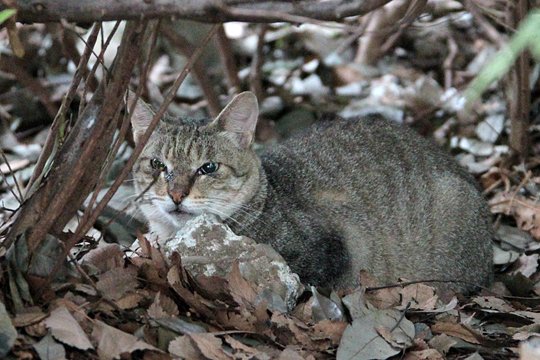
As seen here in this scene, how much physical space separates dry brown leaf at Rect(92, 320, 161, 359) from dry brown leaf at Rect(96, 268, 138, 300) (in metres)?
0.25

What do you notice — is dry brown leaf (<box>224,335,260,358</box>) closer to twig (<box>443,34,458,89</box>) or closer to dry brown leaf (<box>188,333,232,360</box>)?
dry brown leaf (<box>188,333,232,360</box>)

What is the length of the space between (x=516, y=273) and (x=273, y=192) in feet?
5.90

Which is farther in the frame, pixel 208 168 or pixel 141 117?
pixel 141 117

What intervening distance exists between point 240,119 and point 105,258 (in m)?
1.55

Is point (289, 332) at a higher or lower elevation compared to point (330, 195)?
higher

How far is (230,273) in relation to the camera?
4.27 metres

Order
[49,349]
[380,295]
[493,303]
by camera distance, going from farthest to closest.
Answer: [493,303], [380,295], [49,349]

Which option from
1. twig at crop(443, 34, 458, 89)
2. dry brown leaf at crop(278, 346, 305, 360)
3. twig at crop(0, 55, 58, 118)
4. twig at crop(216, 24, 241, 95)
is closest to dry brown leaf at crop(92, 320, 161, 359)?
dry brown leaf at crop(278, 346, 305, 360)

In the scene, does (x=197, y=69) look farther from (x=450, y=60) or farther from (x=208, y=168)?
(x=450, y=60)

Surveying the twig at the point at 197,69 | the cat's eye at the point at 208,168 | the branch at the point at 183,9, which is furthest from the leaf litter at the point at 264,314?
the twig at the point at 197,69

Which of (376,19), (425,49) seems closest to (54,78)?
(376,19)

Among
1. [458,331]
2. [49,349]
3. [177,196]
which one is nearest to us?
[49,349]

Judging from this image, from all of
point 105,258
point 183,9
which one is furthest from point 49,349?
point 183,9

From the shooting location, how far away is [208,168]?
538cm
